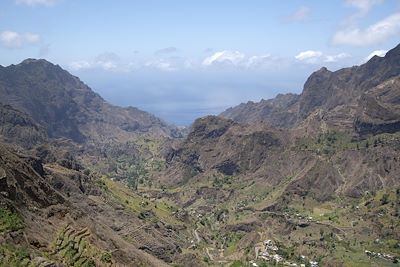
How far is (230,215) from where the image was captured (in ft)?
518

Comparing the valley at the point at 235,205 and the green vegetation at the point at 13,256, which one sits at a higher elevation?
the green vegetation at the point at 13,256

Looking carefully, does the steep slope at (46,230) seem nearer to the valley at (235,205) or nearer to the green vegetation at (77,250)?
the green vegetation at (77,250)

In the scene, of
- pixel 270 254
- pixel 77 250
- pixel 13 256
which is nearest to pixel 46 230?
pixel 77 250

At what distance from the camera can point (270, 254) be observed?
11331 cm

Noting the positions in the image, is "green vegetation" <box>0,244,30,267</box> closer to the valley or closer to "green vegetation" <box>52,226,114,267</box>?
the valley

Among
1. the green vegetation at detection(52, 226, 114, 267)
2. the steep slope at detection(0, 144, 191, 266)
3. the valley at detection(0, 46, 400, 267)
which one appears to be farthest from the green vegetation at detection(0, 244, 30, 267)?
the green vegetation at detection(52, 226, 114, 267)

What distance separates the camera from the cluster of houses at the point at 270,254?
356ft

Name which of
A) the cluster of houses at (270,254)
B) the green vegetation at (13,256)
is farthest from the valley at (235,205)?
the cluster of houses at (270,254)

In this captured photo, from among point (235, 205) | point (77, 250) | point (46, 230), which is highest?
point (46, 230)

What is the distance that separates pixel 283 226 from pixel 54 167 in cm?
5676

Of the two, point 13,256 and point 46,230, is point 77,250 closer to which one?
point 46,230

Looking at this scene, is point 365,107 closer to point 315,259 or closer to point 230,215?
point 230,215

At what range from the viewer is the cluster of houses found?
356 feet

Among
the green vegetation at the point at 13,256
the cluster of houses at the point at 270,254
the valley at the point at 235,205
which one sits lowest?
the cluster of houses at the point at 270,254
